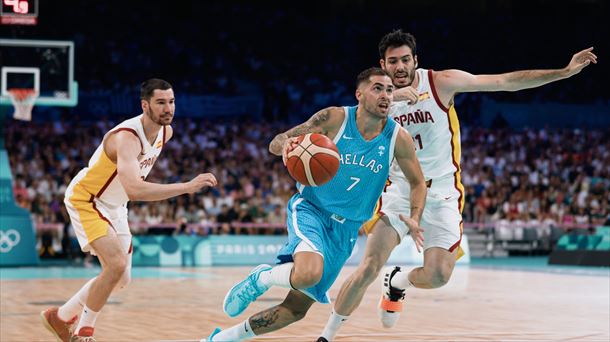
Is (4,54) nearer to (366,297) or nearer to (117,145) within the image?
(366,297)

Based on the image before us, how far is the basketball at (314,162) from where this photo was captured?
6.07 meters

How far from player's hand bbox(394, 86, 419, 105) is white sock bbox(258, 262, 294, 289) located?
1.58 metres

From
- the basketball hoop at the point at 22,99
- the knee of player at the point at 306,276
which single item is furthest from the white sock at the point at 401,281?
the basketball hoop at the point at 22,99

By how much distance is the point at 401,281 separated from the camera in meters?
7.85

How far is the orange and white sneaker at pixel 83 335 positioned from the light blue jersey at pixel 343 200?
1733 mm

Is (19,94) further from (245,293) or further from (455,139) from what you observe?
(245,293)

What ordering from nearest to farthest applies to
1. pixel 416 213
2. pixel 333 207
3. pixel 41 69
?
pixel 333 207 < pixel 416 213 < pixel 41 69

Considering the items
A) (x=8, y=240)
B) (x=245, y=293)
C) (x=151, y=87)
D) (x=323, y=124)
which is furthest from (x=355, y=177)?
(x=8, y=240)

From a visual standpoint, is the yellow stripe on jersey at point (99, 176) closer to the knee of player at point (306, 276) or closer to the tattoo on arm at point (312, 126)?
the tattoo on arm at point (312, 126)

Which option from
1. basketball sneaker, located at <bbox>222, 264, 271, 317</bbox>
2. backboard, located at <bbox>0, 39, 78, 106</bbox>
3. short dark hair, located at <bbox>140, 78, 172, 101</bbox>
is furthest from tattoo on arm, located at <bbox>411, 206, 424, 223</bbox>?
backboard, located at <bbox>0, 39, 78, 106</bbox>

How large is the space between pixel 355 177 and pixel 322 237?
1.60 ft

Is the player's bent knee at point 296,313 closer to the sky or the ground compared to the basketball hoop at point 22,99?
closer to the ground

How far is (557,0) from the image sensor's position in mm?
33562

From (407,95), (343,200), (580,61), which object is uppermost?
(580,61)
